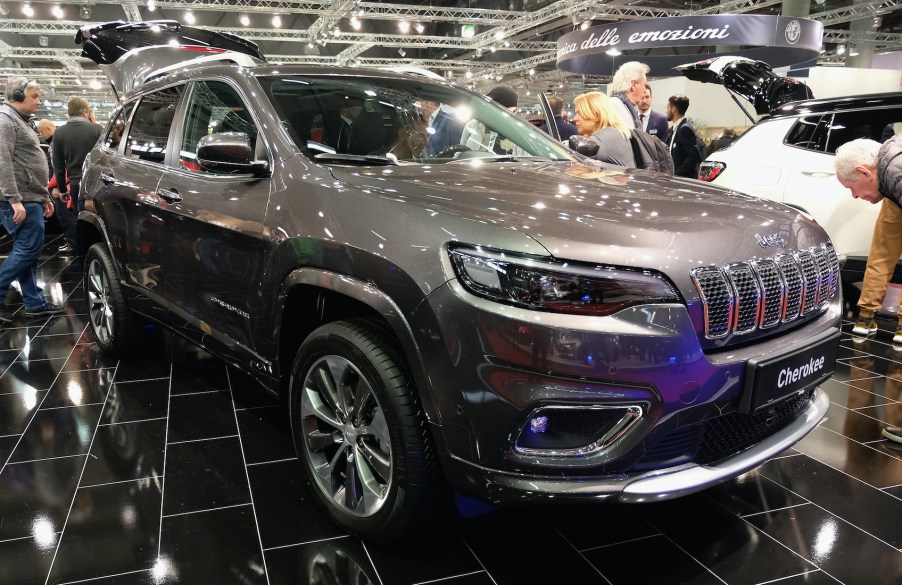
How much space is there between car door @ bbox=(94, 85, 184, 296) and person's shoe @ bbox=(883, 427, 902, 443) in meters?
3.54

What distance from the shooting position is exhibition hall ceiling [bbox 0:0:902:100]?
50.5ft

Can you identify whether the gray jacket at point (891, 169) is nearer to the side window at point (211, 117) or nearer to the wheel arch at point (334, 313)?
the wheel arch at point (334, 313)

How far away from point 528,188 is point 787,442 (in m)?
1.15

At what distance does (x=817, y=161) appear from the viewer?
16.6ft

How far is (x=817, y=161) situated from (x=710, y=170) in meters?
0.80

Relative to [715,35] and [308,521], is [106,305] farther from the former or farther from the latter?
[715,35]

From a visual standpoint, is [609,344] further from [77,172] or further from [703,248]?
[77,172]

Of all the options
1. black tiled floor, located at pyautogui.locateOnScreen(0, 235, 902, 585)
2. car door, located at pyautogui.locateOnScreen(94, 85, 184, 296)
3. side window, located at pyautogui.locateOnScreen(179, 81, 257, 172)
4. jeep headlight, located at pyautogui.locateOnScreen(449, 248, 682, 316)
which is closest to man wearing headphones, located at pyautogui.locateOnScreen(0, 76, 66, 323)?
car door, located at pyautogui.locateOnScreen(94, 85, 184, 296)

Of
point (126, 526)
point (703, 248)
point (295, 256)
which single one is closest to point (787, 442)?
point (703, 248)

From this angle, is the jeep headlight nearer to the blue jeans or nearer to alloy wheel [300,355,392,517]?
alloy wheel [300,355,392,517]

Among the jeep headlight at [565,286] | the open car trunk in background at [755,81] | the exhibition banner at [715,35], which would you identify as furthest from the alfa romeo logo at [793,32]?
the jeep headlight at [565,286]

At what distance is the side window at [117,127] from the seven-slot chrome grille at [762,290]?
11.1ft

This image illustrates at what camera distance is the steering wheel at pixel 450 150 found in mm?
2648

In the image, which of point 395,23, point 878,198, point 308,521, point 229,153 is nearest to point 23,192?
point 229,153
